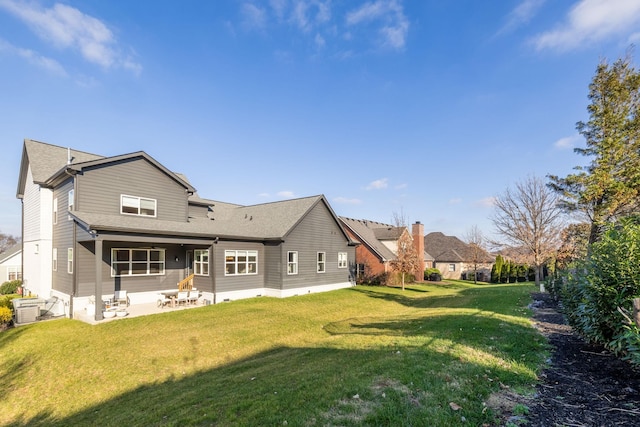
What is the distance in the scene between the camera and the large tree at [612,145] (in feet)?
56.6

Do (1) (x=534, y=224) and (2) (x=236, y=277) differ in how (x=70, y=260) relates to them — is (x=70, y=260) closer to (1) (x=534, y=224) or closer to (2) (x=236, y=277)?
(2) (x=236, y=277)

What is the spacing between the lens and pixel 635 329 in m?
4.18

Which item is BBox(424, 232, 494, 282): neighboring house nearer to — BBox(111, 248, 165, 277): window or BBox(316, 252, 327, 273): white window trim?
BBox(316, 252, 327, 273): white window trim

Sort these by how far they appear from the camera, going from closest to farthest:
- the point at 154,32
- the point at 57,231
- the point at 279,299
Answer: the point at 154,32 → the point at 57,231 → the point at 279,299

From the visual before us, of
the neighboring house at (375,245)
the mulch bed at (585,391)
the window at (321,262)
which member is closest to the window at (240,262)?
the window at (321,262)

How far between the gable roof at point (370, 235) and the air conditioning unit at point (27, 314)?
22603 millimetres

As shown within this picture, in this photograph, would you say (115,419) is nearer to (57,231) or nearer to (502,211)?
(57,231)

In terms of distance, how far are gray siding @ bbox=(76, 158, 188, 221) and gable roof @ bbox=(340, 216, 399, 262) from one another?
1615 centimetres

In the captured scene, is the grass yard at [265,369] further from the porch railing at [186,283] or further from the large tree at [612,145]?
the large tree at [612,145]

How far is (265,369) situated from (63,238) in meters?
15.3

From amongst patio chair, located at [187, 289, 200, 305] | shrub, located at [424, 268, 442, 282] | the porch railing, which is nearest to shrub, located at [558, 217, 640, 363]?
patio chair, located at [187, 289, 200, 305]

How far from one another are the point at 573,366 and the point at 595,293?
1418mm

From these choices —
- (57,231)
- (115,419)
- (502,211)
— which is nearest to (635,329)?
(115,419)

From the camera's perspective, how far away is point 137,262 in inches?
650
